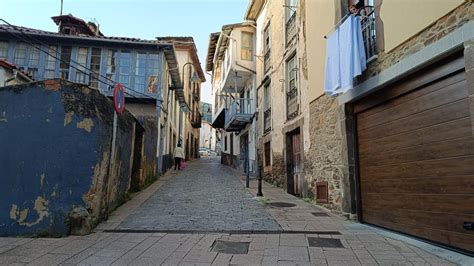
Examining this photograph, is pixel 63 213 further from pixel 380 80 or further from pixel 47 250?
pixel 380 80

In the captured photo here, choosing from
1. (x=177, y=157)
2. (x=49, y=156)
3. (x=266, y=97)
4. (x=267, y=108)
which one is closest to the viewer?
(x=49, y=156)

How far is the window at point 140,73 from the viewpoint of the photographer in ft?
43.9

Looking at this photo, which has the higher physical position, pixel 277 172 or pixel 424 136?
pixel 424 136

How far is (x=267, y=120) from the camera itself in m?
13.9

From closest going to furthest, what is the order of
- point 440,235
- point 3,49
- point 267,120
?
point 440,235
point 3,49
point 267,120

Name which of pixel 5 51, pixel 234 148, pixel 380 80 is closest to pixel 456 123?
pixel 380 80

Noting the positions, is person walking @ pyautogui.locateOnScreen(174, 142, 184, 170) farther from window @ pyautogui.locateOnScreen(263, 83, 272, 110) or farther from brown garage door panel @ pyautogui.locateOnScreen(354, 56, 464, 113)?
brown garage door panel @ pyautogui.locateOnScreen(354, 56, 464, 113)

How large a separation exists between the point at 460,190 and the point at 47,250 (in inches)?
224

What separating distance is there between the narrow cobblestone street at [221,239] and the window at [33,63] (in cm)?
864

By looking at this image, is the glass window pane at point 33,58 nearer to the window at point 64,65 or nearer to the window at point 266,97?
the window at point 64,65

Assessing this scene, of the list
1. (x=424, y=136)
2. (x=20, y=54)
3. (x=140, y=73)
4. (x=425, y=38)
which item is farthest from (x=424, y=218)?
(x=20, y=54)

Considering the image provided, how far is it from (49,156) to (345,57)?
5.92 m

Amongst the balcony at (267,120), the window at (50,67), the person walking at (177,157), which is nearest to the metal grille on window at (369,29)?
the balcony at (267,120)

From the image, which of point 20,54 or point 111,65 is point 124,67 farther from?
point 20,54
